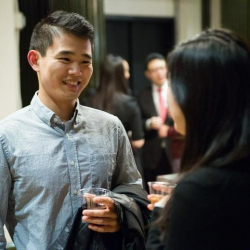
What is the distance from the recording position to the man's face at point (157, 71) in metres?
4.71

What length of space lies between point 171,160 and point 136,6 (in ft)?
8.29

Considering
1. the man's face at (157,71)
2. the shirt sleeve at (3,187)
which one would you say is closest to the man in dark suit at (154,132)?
the man's face at (157,71)

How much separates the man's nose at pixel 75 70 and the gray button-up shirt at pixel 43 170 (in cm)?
16

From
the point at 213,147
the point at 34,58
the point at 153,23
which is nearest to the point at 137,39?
the point at 153,23

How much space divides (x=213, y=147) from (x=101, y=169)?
685 millimetres

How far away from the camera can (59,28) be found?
179cm

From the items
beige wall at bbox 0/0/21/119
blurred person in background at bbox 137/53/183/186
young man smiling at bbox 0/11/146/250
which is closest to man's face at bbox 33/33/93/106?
young man smiling at bbox 0/11/146/250

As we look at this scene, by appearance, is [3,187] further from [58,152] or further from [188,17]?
[188,17]

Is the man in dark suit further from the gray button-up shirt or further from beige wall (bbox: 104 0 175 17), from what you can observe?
the gray button-up shirt

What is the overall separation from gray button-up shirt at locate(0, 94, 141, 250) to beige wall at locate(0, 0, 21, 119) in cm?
91

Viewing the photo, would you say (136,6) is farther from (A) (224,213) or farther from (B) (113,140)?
(A) (224,213)

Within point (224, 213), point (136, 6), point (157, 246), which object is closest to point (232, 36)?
point (224, 213)

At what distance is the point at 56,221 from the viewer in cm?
169

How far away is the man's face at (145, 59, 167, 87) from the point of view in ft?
15.5
